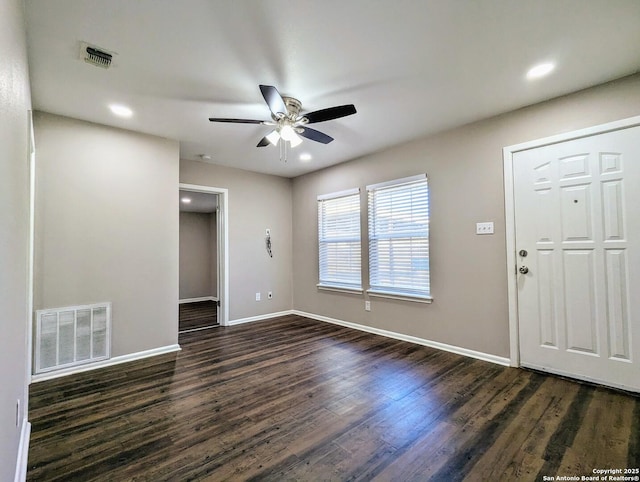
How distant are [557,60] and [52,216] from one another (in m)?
4.58

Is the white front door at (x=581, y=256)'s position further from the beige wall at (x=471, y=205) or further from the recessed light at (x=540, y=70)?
the recessed light at (x=540, y=70)

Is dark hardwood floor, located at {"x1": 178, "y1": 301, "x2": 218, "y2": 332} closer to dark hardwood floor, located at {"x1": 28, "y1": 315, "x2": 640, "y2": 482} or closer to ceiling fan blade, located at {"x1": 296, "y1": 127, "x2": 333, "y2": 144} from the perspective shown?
dark hardwood floor, located at {"x1": 28, "y1": 315, "x2": 640, "y2": 482}

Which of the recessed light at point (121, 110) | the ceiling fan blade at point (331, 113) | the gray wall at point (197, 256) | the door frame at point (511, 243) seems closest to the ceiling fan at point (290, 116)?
the ceiling fan blade at point (331, 113)

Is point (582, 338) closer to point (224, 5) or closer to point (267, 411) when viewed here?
point (267, 411)

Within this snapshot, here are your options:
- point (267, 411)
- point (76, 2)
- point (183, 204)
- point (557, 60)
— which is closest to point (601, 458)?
point (267, 411)

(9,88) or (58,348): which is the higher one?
(9,88)

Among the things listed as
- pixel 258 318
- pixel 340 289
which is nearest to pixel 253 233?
pixel 258 318

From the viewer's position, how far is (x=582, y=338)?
8.41ft

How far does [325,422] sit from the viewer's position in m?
2.04

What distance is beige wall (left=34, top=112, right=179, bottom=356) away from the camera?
2.85 m

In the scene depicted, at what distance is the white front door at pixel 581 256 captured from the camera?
2.36m

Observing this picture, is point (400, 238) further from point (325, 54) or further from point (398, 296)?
point (325, 54)

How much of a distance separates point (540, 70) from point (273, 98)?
2.10 m

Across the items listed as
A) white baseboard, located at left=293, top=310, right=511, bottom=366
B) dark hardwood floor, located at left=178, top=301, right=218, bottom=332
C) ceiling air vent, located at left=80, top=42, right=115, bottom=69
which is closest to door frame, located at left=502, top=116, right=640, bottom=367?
white baseboard, located at left=293, top=310, right=511, bottom=366
